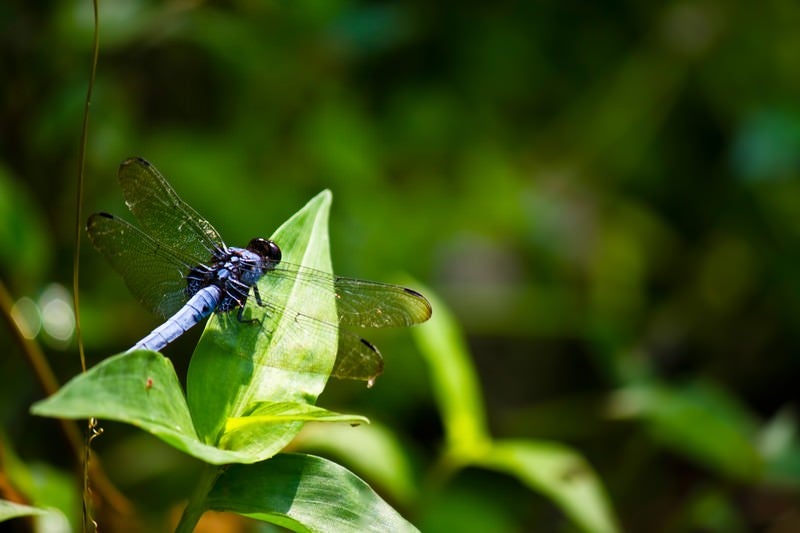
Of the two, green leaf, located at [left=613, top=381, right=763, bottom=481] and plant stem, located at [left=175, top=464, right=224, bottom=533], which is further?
green leaf, located at [left=613, top=381, right=763, bottom=481]

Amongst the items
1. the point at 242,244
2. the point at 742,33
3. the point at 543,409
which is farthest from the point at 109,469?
the point at 742,33

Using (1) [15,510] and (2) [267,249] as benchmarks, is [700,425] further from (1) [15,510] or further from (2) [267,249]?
(1) [15,510]

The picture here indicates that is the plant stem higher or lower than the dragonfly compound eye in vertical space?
lower

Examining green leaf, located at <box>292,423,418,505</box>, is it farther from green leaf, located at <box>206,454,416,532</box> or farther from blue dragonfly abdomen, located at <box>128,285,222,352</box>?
green leaf, located at <box>206,454,416,532</box>

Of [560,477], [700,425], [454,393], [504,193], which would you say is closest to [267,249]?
[454,393]

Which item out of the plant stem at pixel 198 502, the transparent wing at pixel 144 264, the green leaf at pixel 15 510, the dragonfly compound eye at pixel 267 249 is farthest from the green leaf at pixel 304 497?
the transparent wing at pixel 144 264

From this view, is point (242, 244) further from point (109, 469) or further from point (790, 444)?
point (790, 444)

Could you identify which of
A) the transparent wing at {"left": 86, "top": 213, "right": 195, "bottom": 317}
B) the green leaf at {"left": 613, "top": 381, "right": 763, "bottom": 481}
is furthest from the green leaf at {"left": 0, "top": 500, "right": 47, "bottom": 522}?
the green leaf at {"left": 613, "top": 381, "right": 763, "bottom": 481}
